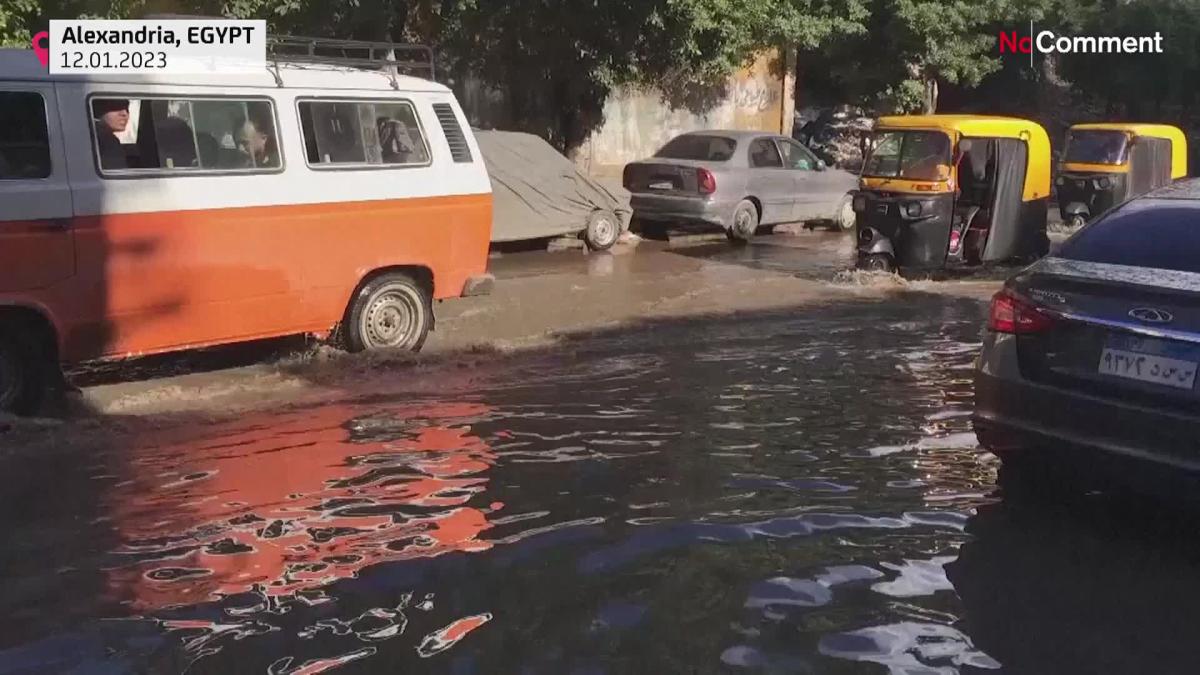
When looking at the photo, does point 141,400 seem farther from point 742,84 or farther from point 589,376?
point 742,84

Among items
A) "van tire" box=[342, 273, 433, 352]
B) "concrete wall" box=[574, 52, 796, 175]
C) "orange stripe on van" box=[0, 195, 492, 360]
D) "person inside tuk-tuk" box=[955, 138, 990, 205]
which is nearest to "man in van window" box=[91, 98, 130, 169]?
"orange stripe on van" box=[0, 195, 492, 360]

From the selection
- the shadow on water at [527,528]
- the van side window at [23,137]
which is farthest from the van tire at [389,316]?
the van side window at [23,137]

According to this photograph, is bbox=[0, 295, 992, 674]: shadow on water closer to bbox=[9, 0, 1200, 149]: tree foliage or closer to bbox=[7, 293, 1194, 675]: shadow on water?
bbox=[7, 293, 1194, 675]: shadow on water

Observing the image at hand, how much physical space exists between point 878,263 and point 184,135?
816cm

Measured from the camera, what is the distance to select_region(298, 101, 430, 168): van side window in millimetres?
8281

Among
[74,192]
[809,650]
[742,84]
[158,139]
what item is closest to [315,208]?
[158,139]

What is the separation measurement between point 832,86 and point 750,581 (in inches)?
1055

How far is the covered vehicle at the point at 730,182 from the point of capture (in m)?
16.7

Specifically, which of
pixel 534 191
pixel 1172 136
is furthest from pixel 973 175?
pixel 1172 136

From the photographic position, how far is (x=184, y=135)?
7609mm

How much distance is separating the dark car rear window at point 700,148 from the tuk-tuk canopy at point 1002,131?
4193mm

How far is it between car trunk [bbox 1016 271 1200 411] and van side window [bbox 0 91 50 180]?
5417 millimetres

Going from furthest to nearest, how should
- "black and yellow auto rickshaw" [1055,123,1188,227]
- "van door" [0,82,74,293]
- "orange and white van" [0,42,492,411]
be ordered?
1. "black and yellow auto rickshaw" [1055,123,1188,227]
2. "orange and white van" [0,42,492,411]
3. "van door" [0,82,74,293]

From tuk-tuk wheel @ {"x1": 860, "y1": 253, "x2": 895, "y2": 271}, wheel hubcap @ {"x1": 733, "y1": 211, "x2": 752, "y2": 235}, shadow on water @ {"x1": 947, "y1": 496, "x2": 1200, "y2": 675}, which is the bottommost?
shadow on water @ {"x1": 947, "y1": 496, "x2": 1200, "y2": 675}
